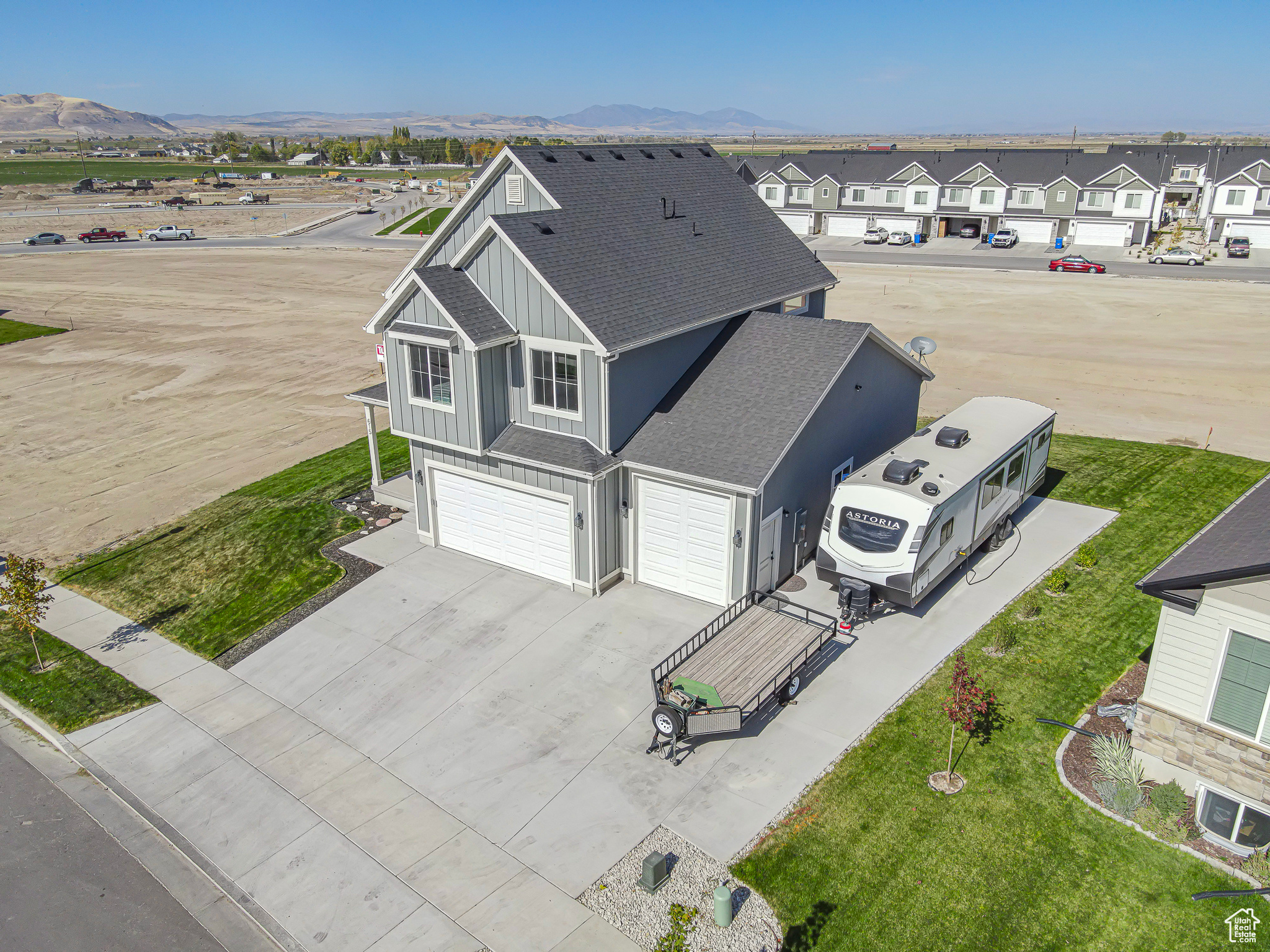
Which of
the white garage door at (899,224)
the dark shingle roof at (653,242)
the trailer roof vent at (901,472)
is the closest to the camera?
the trailer roof vent at (901,472)

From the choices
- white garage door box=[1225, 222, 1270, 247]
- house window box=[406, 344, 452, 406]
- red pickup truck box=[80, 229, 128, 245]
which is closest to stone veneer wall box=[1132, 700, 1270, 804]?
house window box=[406, 344, 452, 406]

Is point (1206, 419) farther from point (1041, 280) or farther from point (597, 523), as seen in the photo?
point (1041, 280)

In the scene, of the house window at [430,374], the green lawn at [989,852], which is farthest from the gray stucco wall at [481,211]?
the green lawn at [989,852]

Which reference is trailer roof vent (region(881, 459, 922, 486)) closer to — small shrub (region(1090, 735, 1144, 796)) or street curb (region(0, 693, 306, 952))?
small shrub (region(1090, 735, 1144, 796))

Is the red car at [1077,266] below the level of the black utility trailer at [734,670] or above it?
above

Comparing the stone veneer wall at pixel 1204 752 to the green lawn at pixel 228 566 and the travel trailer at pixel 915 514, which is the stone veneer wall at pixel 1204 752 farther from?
the green lawn at pixel 228 566

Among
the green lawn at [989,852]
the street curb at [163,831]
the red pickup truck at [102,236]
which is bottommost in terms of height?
the street curb at [163,831]
